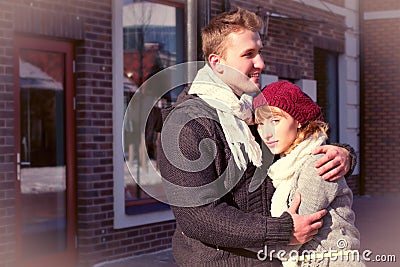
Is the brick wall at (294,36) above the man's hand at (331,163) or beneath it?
above

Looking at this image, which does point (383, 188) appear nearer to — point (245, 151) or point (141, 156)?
point (141, 156)

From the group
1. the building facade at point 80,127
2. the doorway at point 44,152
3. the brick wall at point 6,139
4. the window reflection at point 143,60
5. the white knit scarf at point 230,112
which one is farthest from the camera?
the window reflection at point 143,60

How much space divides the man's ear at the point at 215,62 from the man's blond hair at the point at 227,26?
16 millimetres

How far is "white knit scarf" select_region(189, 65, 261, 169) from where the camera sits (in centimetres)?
299

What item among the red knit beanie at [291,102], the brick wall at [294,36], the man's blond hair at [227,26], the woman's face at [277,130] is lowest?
the woman's face at [277,130]

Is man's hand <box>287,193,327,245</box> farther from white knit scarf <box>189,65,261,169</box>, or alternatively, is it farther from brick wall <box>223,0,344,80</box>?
brick wall <box>223,0,344,80</box>

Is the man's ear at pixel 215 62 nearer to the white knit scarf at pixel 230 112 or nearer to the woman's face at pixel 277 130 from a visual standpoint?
the white knit scarf at pixel 230 112

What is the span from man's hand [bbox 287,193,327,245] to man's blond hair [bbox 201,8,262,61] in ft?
2.35

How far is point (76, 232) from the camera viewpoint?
805cm

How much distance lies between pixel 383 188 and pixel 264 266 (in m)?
13.5

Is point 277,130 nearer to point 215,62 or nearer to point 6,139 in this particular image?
point 215,62

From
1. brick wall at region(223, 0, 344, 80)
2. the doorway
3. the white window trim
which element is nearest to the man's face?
the doorway

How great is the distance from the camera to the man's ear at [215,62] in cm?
308

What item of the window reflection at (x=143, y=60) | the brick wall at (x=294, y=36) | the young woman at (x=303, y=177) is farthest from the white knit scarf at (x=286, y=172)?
the brick wall at (x=294, y=36)
